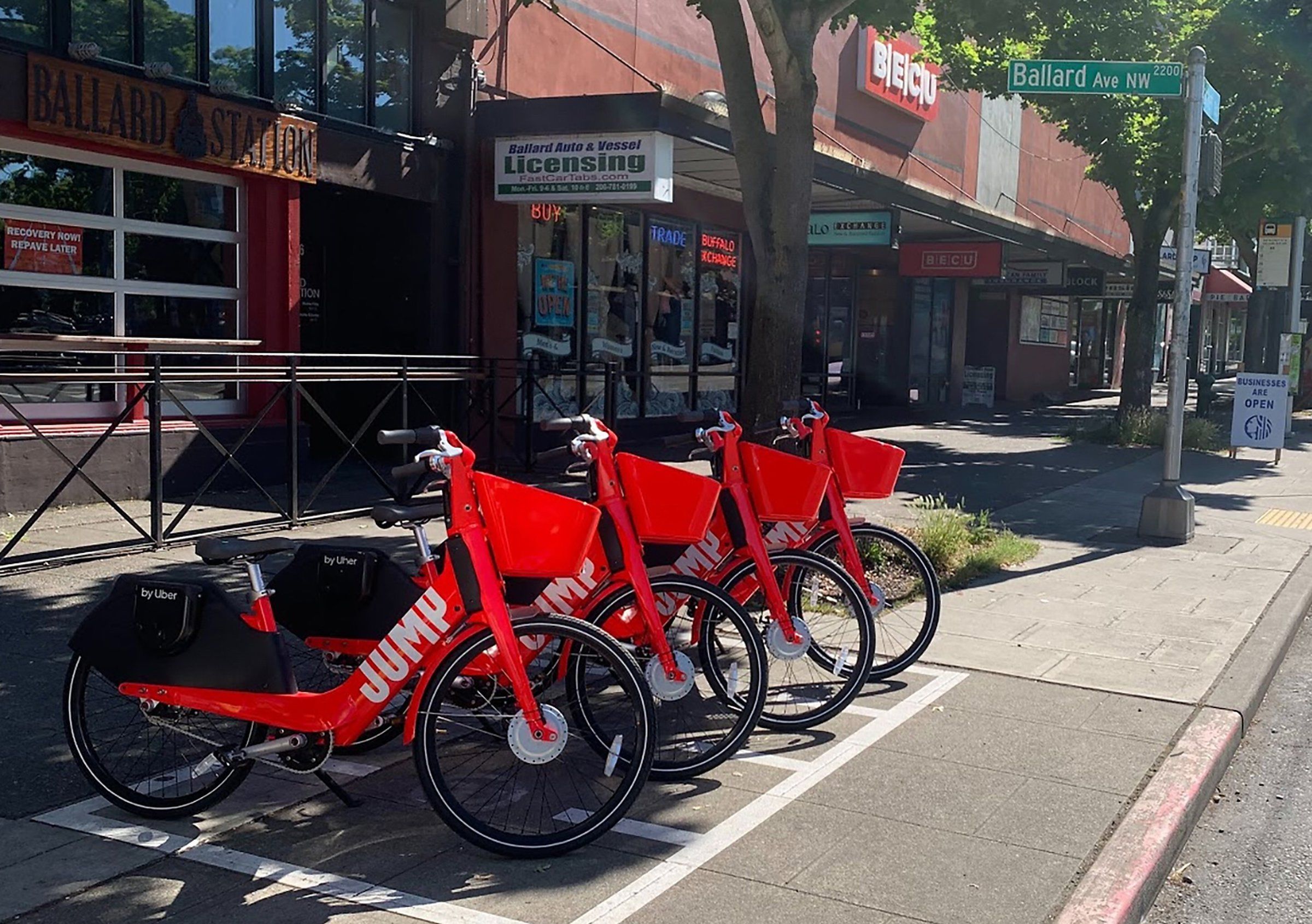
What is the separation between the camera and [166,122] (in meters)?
11.0

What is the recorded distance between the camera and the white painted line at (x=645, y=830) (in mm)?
4641

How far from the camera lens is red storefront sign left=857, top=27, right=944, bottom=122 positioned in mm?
22516

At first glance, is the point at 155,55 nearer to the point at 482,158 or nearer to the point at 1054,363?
the point at 482,158

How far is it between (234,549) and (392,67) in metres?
10.3

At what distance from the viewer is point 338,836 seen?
4609 millimetres

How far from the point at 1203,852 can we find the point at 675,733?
6.93ft

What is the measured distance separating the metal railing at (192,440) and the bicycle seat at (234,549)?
14.3 feet

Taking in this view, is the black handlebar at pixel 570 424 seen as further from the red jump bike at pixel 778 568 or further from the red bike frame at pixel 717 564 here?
the red jump bike at pixel 778 568

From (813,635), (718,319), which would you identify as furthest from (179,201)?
(718,319)

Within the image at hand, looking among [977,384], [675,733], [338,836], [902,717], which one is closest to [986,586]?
[902,717]

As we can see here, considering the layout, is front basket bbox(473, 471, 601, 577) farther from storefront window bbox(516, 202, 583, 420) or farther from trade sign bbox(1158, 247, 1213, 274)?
trade sign bbox(1158, 247, 1213, 274)

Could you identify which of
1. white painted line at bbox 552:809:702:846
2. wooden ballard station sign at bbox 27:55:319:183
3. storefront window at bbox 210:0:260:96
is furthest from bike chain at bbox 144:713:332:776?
storefront window at bbox 210:0:260:96

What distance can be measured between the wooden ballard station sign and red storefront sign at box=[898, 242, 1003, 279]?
531 inches

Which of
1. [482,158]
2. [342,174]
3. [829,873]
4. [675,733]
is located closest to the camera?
[829,873]
